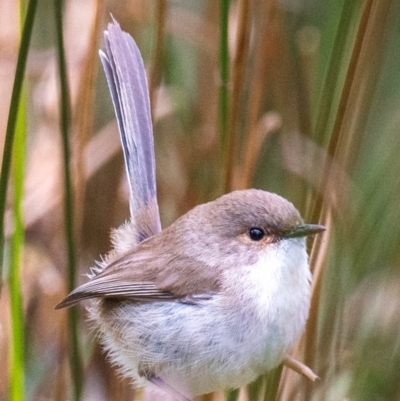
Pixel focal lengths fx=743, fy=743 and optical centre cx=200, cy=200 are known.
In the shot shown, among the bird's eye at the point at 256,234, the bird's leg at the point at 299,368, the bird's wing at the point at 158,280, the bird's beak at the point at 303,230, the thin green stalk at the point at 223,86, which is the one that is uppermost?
the thin green stalk at the point at 223,86

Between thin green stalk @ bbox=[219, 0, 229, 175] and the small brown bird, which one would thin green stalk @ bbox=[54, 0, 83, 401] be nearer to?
the small brown bird

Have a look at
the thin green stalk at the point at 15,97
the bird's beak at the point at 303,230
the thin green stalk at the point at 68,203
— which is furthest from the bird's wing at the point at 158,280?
the thin green stalk at the point at 15,97

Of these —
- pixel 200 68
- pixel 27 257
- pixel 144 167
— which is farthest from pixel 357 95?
pixel 27 257

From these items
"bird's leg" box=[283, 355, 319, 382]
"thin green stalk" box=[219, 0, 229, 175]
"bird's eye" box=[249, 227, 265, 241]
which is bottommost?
"bird's leg" box=[283, 355, 319, 382]

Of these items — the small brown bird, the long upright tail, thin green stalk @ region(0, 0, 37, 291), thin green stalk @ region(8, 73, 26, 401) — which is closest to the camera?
thin green stalk @ region(0, 0, 37, 291)

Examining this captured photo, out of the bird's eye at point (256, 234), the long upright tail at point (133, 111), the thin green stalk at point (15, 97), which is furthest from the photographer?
the long upright tail at point (133, 111)

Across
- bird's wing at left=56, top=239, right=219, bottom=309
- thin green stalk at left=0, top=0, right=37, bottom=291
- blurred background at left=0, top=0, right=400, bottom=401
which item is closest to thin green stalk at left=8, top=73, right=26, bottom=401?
blurred background at left=0, top=0, right=400, bottom=401

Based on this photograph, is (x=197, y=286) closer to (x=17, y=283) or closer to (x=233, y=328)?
(x=233, y=328)

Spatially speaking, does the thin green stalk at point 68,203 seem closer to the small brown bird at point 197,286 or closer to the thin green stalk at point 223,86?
the small brown bird at point 197,286
